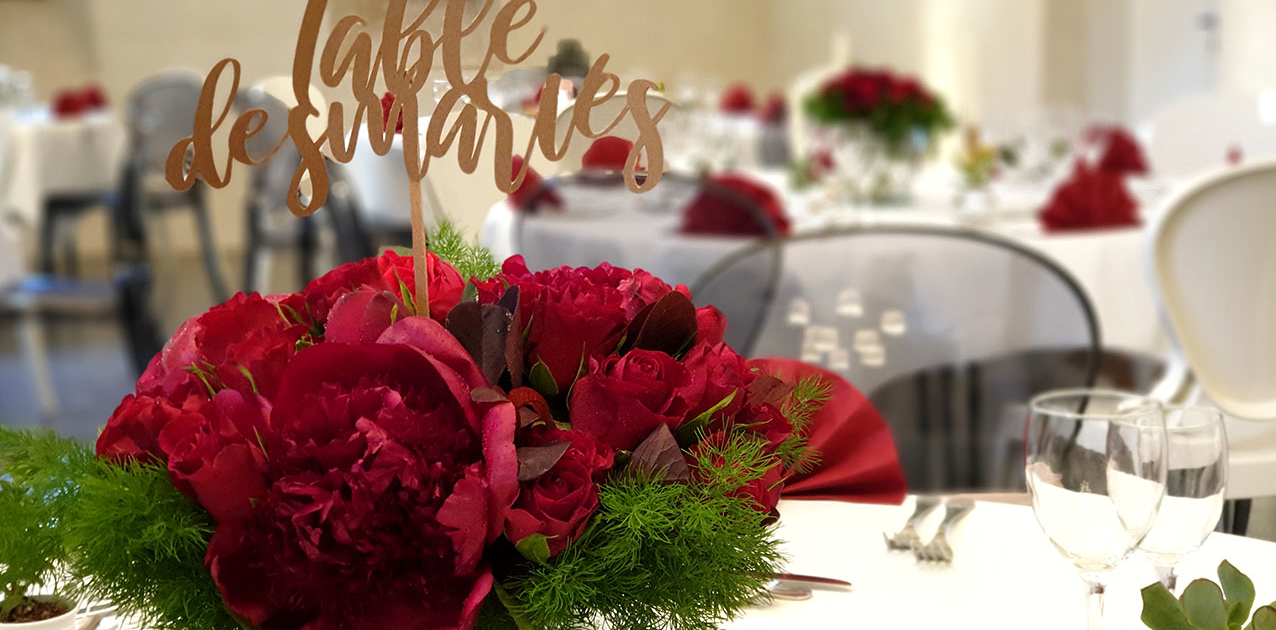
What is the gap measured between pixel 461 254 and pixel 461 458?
273mm

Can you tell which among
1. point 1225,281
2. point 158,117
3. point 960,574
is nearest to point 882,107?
point 1225,281

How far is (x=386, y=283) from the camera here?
732 mm

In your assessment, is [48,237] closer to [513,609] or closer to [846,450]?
[846,450]

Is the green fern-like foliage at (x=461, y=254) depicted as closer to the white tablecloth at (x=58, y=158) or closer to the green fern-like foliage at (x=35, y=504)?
the green fern-like foliage at (x=35, y=504)

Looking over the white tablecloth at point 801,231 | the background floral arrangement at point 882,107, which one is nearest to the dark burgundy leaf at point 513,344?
the white tablecloth at point 801,231

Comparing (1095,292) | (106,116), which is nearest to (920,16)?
(106,116)

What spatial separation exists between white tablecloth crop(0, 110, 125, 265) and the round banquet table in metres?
4.82

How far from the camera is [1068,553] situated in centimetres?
77

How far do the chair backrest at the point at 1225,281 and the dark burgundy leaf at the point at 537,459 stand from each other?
154 cm

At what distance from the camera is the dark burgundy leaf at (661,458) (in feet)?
2.04

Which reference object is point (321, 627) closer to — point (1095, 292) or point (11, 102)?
point (1095, 292)

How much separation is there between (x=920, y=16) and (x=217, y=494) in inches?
317

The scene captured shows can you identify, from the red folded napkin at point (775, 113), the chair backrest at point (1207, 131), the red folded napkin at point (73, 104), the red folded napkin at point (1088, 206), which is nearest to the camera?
the red folded napkin at point (1088, 206)

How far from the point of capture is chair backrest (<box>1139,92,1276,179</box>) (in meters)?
3.70
